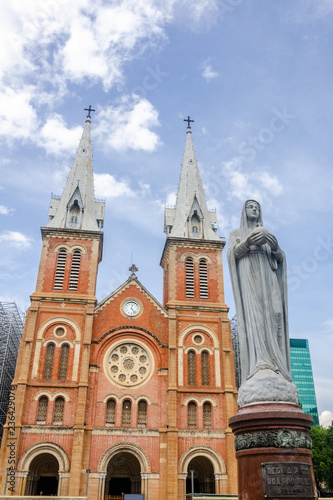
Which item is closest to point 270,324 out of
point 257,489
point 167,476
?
point 257,489

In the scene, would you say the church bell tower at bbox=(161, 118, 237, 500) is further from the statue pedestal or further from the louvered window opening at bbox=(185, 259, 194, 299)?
the statue pedestal

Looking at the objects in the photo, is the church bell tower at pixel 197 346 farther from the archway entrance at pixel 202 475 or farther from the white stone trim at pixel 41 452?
the white stone trim at pixel 41 452

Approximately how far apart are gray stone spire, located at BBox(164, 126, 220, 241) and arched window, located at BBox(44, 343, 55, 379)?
12.5 metres

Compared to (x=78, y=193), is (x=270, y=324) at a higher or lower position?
lower

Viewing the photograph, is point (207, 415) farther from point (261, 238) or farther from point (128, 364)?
point (261, 238)

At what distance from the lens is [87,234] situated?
34.9 metres

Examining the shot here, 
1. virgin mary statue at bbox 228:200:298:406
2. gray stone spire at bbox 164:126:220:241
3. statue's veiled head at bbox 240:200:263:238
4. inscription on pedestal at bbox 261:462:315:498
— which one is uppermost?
gray stone spire at bbox 164:126:220:241

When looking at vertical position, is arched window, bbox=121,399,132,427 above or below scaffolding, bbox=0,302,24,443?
below

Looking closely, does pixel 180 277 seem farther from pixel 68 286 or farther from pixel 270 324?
pixel 270 324

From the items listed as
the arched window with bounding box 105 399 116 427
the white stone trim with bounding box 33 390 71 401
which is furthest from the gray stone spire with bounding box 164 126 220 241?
the white stone trim with bounding box 33 390 71 401

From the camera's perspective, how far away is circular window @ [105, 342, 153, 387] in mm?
30594

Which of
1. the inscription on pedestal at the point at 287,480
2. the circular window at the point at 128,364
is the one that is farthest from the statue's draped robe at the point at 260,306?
→ the circular window at the point at 128,364

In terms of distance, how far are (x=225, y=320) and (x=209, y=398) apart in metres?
5.66

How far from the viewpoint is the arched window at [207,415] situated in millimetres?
29703
